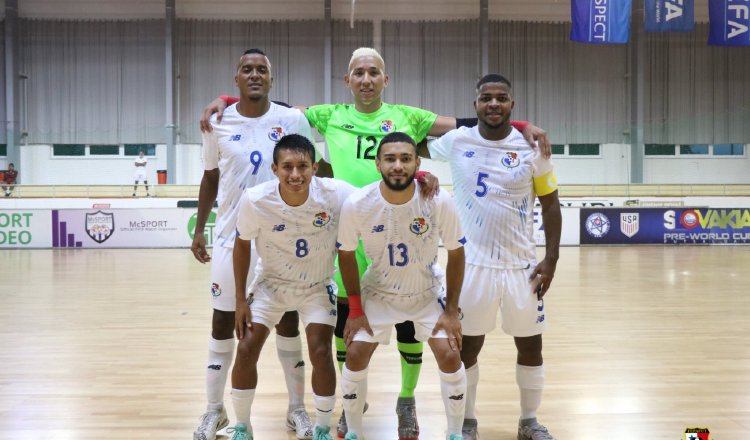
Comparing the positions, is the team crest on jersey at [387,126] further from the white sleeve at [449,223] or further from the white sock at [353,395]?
the white sock at [353,395]

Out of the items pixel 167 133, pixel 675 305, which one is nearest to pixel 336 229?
pixel 675 305

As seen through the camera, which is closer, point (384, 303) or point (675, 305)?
point (384, 303)

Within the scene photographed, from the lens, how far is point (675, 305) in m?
7.15

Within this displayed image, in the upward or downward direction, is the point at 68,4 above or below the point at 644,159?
above

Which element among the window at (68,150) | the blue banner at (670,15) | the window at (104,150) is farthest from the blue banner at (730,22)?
the window at (68,150)

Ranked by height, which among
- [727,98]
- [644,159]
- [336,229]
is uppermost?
[727,98]

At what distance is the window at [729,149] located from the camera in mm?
20359

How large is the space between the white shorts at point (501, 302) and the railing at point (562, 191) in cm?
1389

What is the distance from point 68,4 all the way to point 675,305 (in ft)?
63.7

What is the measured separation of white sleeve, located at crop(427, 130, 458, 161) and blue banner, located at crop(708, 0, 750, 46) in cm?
1322

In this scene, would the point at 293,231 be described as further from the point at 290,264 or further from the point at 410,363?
the point at 410,363

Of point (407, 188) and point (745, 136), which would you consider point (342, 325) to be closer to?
point (407, 188)

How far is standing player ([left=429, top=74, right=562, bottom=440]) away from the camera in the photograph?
306 cm

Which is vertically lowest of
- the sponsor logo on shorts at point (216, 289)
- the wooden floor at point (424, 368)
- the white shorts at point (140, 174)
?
the wooden floor at point (424, 368)
